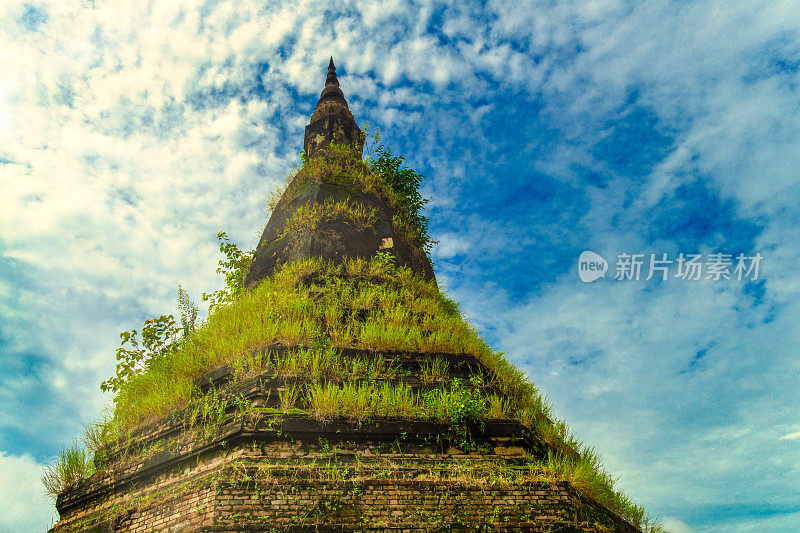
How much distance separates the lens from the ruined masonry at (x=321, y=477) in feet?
14.5

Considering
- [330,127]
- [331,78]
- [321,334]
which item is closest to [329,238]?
[321,334]

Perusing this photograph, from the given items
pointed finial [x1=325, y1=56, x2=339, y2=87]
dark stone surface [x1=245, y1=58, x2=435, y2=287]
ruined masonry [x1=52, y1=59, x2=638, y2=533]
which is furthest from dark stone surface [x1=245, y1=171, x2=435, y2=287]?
pointed finial [x1=325, y1=56, x2=339, y2=87]

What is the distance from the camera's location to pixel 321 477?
15.0 feet

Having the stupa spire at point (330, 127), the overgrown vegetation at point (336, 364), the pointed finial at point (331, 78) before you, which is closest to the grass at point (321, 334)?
the overgrown vegetation at point (336, 364)

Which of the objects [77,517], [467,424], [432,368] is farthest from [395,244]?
[77,517]

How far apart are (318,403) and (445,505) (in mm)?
1571

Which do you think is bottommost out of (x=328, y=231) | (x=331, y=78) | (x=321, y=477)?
(x=321, y=477)

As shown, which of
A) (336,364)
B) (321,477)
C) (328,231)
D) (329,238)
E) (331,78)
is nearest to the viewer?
(321,477)

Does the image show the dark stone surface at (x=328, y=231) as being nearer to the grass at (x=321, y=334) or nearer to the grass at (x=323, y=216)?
the grass at (x=323, y=216)

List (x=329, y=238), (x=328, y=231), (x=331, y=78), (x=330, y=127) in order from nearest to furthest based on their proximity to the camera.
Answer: (x=329, y=238), (x=328, y=231), (x=330, y=127), (x=331, y=78)

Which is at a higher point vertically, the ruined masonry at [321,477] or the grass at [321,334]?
the grass at [321,334]

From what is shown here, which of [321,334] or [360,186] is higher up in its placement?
[360,186]

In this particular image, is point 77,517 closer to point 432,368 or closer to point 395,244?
point 432,368

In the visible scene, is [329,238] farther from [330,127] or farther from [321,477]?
[321,477]
